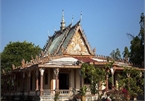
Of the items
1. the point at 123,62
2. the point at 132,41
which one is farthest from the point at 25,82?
the point at 132,41

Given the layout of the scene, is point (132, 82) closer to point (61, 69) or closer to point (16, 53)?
point (61, 69)

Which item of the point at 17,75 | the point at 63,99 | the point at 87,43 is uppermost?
the point at 87,43

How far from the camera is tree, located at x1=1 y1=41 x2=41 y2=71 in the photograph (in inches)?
1658

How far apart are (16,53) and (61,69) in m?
21.3

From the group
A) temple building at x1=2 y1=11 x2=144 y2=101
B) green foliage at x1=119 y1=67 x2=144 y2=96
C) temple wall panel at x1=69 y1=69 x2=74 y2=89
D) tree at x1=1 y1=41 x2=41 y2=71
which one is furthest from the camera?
tree at x1=1 y1=41 x2=41 y2=71

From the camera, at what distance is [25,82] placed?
93.7ft

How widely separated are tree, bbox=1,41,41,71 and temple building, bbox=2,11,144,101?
432 inches

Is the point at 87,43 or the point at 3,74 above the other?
the point at 87,43

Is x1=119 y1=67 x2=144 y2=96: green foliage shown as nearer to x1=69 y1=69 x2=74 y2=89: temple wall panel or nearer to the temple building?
the temple building

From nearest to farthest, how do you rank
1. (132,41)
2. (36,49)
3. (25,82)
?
(25,82) → (132,41) → (36,49)

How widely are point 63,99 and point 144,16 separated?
535 inches

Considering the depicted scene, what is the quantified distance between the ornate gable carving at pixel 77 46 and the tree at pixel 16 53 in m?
17.3

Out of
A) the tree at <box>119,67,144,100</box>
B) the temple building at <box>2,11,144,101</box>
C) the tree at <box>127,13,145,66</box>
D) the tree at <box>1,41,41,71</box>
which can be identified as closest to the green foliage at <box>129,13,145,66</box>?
the tree at <box>127,13,145,66</box>

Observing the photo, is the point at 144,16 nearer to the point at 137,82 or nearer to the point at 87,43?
the point at 87,43
